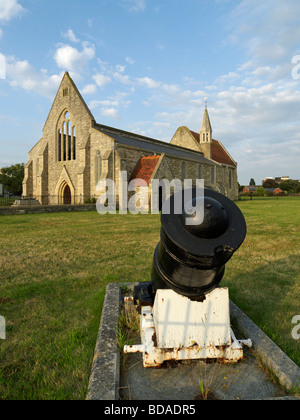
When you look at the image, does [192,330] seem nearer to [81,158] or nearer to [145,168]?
[145,168]

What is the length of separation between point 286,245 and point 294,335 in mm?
5744

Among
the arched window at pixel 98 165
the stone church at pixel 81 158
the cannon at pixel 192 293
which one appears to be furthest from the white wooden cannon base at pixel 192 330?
the arched window at pixel 98 165

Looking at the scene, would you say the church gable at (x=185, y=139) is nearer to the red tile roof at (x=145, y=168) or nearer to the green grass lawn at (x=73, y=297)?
the red tile roof at (x=145, y=168)

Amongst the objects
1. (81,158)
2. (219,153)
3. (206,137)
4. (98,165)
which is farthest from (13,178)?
(219,153)

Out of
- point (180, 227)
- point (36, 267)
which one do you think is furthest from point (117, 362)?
point (36, 267)

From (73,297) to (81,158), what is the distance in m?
22.7

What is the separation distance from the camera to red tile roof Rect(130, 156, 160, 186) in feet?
77.2

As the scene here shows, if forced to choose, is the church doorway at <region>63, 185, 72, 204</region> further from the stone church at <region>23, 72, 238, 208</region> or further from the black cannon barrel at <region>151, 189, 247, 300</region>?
the black cannon barrel at <region>151, 189, 247, 300</region>

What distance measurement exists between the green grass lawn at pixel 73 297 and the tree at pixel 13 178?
42092 mm

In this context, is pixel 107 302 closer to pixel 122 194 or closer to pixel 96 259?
pixel 96 259

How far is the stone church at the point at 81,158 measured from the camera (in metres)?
24.0

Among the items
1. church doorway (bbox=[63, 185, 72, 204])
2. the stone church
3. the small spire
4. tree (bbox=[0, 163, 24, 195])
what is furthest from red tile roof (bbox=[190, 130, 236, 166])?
tree (bbox=[0, 163, 24, 195])

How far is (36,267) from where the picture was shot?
5.33 meters

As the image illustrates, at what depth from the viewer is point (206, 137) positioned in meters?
42.8
